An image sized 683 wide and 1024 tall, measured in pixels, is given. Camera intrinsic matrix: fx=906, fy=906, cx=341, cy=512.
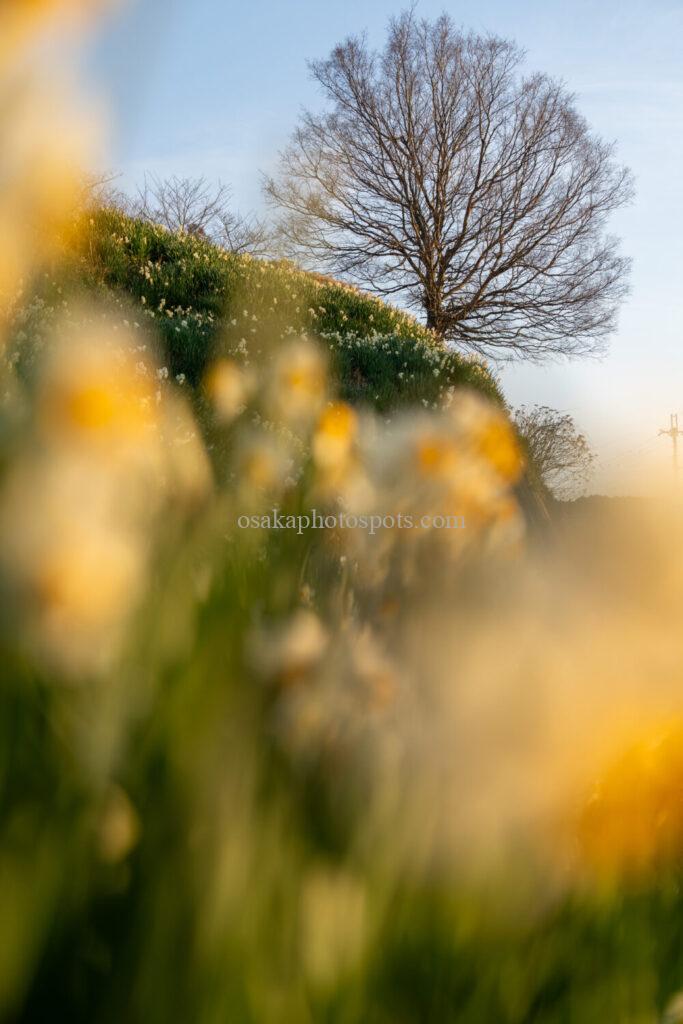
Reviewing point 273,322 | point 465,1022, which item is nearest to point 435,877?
point 465,1022

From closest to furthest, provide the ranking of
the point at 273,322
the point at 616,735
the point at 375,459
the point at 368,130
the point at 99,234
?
the point at 616,735
the point at 375,459
the point at 273,322
the point at 99,234
the point at 368,130

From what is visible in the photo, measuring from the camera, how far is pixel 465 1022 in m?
1.02

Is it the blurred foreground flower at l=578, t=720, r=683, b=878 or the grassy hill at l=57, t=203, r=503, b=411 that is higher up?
the grassy hill at l=57, t=203, r=503, b=411

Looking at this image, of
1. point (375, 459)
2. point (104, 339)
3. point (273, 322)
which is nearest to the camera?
point (104, 339)

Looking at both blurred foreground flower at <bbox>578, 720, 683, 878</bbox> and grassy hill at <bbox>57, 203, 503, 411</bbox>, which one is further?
grassy hill at <bbox>57, 203, 503, 411</bbox>

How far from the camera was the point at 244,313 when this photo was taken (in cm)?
946

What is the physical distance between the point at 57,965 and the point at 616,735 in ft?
2.75

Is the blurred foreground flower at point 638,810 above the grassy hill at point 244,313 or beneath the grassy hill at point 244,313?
beneath

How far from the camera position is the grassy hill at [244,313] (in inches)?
296

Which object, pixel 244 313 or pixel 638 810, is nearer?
pixel 638 810

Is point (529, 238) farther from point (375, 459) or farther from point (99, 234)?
point (375, 459)

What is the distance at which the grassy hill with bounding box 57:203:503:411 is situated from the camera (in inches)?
296

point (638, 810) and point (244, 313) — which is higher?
point (244, 313)

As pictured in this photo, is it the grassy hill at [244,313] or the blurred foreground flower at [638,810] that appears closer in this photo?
the blurred foreground flower at [638,810]
